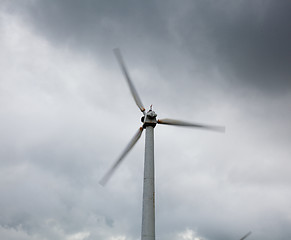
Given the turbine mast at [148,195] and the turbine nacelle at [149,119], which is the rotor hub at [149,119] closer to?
the turbine nacelle at [149,119]

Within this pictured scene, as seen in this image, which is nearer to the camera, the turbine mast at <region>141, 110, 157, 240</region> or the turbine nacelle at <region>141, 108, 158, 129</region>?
the turbine mast at <region>141, 110, 157, 240</region>

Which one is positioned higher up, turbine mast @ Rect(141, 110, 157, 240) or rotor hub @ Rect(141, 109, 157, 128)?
rotor hub @ Rect(141, 109, 157, 128)

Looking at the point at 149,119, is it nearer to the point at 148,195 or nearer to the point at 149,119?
the point at 149,119

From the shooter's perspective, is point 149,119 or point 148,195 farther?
point 149,119

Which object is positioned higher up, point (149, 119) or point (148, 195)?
point (149, 119)

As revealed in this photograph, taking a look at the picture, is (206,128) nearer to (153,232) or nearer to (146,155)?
(146,155)

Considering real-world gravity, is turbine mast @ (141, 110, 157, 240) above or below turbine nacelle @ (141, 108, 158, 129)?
below

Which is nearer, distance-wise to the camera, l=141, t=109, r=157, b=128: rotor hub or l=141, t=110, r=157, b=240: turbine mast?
l=141, t=110, r=157, b=240: turbine mast

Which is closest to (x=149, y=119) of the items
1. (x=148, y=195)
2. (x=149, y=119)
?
(x=149, y=119)

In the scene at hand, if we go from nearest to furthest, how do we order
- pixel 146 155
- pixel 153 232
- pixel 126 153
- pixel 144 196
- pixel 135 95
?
pixel 153 232, pixel 144 196, pixel 146 155, pixel 126 153, pixel 135 95

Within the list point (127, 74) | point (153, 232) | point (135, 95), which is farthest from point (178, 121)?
point (153, 232)

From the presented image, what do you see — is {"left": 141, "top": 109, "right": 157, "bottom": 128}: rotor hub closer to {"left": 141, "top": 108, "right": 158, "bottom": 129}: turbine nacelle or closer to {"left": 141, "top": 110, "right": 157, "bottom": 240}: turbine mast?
{"left": 141, "top": 108, "right": 158, "bottom": 129}: turbine nacelle

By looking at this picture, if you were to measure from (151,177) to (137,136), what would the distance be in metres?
8.30

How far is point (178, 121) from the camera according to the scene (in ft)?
143
